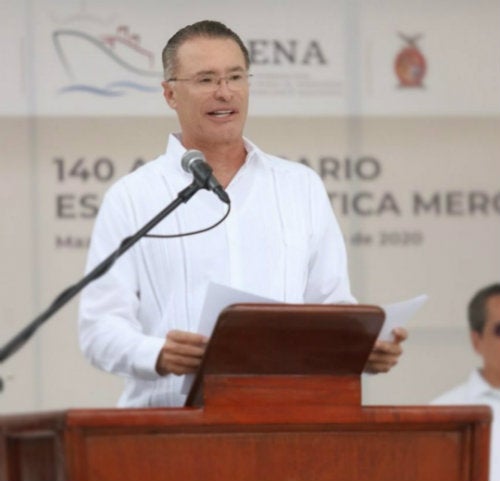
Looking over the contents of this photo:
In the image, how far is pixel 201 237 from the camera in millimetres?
3330

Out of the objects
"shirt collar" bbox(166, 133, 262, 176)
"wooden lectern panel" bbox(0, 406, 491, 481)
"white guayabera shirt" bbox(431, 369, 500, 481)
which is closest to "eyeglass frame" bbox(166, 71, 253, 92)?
"shirt collar" bbox(166, 133, 262, 176)

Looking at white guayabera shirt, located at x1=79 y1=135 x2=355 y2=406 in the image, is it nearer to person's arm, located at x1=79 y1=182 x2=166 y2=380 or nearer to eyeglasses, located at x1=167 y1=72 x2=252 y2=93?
person's arm, located at x1=79 y1=182 x2=166 y2=380

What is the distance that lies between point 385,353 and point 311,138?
2.81 metres

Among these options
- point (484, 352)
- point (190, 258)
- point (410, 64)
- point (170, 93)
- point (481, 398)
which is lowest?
point (481, 398)

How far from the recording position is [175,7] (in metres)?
5.57

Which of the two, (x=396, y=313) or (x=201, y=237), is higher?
(x=201, y=237)

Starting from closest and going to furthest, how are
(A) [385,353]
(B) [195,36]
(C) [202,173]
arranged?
(C) [202,173], (A) [385,353], (B) [195,36]

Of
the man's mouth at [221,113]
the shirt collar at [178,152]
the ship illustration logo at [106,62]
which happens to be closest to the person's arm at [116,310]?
the shirt collar at [178,152]

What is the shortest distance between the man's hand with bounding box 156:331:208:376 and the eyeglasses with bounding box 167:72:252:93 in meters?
0.66

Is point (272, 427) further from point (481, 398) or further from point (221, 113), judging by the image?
point (481, 398)

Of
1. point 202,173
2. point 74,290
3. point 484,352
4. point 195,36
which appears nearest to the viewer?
point 74,290

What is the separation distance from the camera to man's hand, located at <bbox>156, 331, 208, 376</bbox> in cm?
284

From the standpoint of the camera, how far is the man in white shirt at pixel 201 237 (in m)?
3.28

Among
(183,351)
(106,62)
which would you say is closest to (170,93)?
(183,351)
